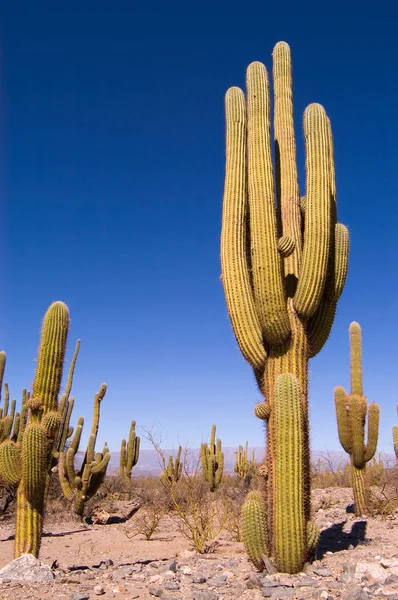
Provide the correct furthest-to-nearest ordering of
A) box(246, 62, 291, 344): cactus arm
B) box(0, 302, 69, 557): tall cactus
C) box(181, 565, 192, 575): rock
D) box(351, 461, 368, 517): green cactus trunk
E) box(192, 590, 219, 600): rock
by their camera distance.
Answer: box(351, 461, 368, 517): green cactus trunk < box(0, 302, 69, 557): tall cactus < box(246, 62, 291, 344): cactus arm < box(181, 565, 192, 575): rock < box(192, 590, 219, 600): rock

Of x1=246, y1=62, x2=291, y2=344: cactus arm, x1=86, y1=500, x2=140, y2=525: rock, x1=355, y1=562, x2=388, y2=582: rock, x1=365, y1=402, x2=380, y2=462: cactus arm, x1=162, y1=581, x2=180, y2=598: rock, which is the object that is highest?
x1=246, y1=62, x2=291, y2=344: cactus arm

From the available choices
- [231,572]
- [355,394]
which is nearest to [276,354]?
[231,572]

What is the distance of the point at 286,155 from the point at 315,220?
151 cm

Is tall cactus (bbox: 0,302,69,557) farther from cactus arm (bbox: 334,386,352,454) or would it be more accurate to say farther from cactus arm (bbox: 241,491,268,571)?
cactus arm (bbox: 334,386,352,454)

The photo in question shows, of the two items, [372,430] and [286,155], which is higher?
[286,155]

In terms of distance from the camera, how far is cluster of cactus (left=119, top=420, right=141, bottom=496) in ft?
60.6

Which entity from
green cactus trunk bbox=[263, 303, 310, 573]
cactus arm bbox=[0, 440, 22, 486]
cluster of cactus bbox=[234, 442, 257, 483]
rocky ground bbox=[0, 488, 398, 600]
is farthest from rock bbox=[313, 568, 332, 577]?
cluster of cactus bbox=[234, 442, 257, 483]

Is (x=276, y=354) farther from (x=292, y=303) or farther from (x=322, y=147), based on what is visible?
(x=322, y=147)

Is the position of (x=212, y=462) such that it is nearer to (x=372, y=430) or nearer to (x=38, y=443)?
(x=372, y=430)

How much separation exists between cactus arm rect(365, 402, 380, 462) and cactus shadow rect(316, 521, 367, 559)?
158 cm

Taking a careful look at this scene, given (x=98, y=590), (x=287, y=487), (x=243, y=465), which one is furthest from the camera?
(x=243, y=465)

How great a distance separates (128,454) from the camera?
18.8 meters

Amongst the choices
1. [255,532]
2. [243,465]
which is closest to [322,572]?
[255,532]

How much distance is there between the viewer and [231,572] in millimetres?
6355
